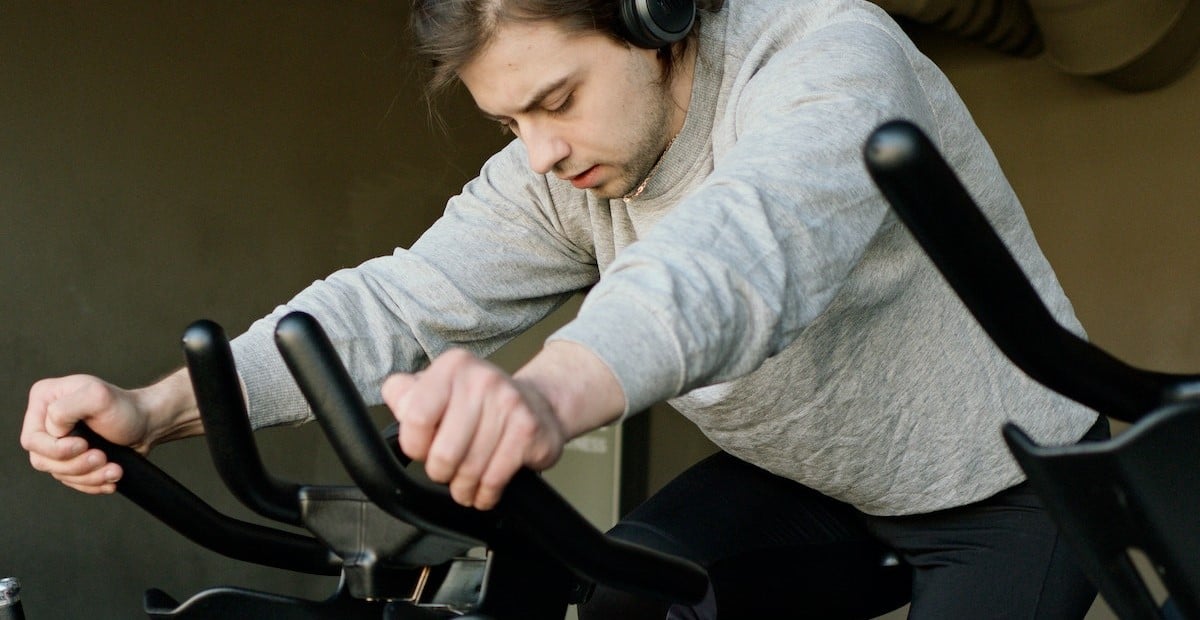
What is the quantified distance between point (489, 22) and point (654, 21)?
7.0 inches

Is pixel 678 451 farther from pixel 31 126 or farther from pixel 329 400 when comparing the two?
pixel 329 400

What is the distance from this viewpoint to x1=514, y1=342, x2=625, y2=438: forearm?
0.71m

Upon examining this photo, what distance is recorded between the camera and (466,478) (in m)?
0.68

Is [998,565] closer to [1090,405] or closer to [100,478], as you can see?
[1090,405]

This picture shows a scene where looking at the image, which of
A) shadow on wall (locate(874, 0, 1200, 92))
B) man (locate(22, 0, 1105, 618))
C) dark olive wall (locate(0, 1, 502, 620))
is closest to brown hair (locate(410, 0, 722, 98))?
man (locate(22, 0, 1105, 618))

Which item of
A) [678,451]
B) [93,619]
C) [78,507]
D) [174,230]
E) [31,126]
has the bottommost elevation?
[678,451]

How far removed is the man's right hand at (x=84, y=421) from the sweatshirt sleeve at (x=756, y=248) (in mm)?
596

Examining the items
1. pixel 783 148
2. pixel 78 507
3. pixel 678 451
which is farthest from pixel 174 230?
pixel 783 148

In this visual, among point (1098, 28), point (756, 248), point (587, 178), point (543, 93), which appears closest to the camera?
point (756, 248)

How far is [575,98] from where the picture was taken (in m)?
1.24

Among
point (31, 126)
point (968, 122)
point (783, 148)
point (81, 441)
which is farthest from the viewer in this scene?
point (31, 126)

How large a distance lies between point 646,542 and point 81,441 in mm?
643

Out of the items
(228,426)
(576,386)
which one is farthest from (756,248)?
Answer: (228,426)

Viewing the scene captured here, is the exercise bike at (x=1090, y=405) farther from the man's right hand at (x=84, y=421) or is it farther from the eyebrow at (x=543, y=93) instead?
the man's right hand at (x=84, y=421)
